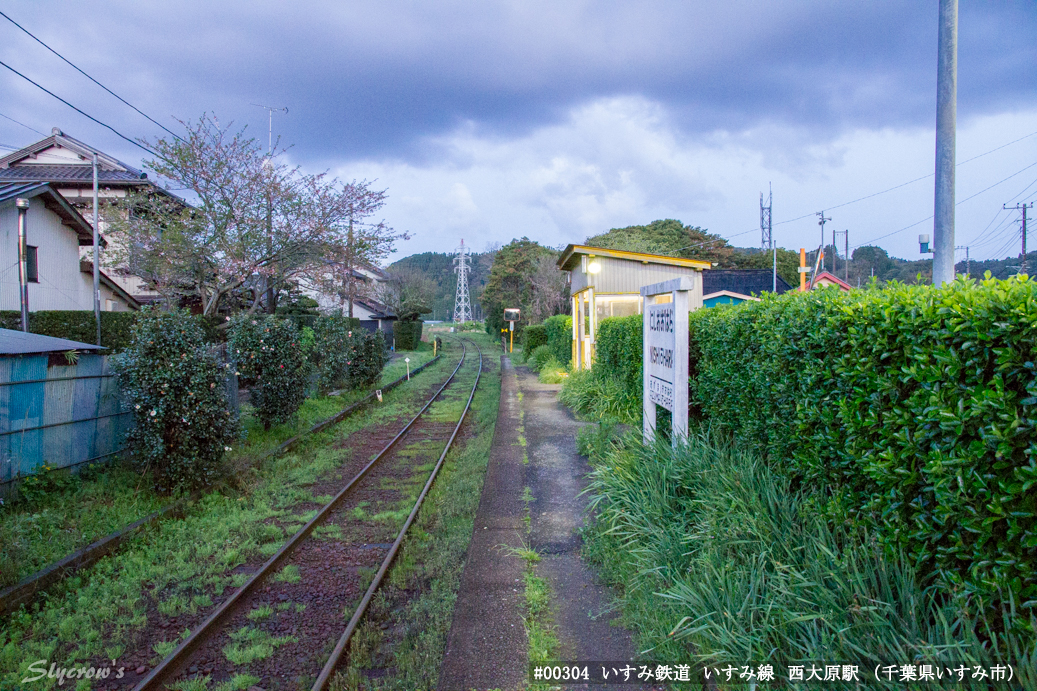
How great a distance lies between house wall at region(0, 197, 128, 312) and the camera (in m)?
17.3

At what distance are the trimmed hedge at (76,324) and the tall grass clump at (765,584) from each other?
14.9m

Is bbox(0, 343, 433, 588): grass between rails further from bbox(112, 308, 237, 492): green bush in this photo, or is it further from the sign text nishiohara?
the sign text nishiohara

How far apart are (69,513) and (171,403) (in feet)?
5.10

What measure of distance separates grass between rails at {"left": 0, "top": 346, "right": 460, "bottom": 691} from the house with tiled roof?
2302 cm

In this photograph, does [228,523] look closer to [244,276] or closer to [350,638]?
[350,638]

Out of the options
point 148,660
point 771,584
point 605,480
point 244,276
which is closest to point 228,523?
point 148,660

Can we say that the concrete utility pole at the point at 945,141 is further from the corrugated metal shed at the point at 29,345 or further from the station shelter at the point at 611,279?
the station shelter at the point at 611,279

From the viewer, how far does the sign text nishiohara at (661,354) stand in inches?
256

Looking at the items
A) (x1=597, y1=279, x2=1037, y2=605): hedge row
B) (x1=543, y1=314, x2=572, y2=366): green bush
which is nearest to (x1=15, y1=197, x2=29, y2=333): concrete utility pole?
(x1=543, y1=314, x2=572, y2=366): green bush

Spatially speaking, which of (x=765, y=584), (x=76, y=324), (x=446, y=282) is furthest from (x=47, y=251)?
(x=446, y=282)

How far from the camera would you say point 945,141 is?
4.83m

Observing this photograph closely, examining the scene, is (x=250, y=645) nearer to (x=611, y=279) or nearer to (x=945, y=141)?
(x=945, y=141)

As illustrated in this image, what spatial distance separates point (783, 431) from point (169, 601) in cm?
504

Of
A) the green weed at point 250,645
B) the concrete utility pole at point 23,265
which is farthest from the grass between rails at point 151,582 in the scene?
the concrete utility pole at point 23,265
